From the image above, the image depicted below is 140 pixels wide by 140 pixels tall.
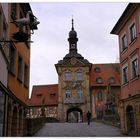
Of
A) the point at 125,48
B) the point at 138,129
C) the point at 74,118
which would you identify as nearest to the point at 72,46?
the point at 74,118

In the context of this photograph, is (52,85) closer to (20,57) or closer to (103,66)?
(103,66)

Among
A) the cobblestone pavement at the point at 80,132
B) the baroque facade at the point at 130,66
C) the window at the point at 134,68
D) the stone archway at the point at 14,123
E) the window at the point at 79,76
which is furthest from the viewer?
the window at the point at 79,76

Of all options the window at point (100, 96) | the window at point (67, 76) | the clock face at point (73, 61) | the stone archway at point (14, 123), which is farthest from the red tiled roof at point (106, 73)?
the stone archway at point (14, 123)

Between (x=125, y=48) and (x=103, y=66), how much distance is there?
43.1m

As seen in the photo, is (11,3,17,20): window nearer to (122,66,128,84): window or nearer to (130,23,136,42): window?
(130,23,136,42): window

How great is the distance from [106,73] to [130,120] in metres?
41.8

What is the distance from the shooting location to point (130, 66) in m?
25.5

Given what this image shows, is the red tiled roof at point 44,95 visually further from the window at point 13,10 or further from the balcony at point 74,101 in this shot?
the window at point 13,10

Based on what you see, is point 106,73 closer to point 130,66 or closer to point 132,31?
point 130,66

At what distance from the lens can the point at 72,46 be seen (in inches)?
2613

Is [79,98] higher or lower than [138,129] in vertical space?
higher

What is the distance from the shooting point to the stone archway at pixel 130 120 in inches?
979

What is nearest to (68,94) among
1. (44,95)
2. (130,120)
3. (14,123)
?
(44,95)

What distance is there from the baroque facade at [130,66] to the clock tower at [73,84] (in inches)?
1263
